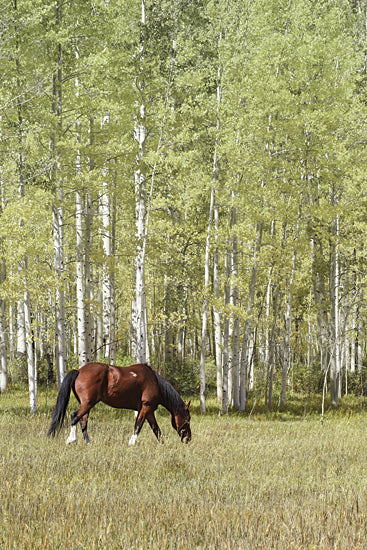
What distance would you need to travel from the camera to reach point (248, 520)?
476 cm

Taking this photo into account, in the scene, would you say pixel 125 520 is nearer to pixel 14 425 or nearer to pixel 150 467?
pixel 150 467

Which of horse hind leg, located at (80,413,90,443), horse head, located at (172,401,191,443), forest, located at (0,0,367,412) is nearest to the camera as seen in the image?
horse hind leg, located at (80,413,90,443)

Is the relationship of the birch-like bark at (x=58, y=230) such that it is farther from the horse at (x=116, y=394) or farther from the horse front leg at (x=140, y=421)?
the horse front leg at (x=140, y=421)

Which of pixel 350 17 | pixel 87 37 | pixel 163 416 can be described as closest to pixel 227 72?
pixel 87 37

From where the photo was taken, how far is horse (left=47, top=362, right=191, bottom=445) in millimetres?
8172

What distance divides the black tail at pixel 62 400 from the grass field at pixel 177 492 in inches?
10.7

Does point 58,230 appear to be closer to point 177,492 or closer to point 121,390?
point 121,390

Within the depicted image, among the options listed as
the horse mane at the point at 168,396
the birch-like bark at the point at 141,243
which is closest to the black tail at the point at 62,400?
the horse mane at the point at 168,396

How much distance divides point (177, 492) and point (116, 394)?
121 inches

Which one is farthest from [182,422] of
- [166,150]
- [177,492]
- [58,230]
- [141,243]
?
[166,150]

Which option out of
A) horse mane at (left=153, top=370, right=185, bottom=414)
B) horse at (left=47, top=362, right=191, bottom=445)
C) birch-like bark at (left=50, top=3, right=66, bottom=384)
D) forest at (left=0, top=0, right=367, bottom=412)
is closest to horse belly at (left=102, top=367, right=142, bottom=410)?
horse at (left=47, top=362, right=191, bottom=445)

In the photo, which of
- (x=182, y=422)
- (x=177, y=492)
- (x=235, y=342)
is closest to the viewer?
(x=177, y=492)

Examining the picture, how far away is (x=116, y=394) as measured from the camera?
27.9 feet

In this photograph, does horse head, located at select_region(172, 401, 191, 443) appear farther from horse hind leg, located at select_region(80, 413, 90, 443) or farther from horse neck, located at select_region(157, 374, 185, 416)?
horse hind leg, located at select_region(80, 413, 90, 443)
